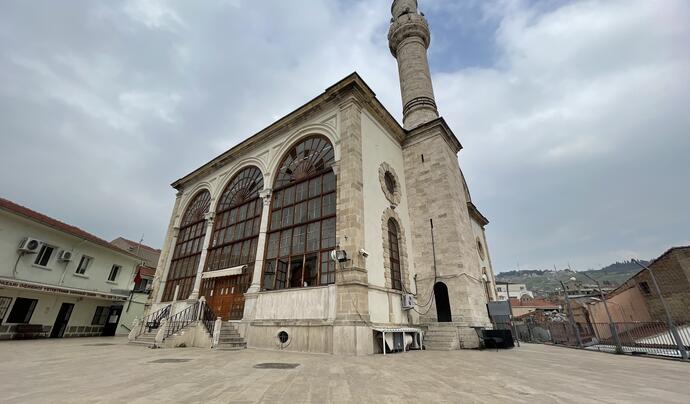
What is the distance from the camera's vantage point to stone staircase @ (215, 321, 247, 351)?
10.3m

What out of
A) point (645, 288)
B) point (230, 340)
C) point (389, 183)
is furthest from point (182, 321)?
point (645, 288)

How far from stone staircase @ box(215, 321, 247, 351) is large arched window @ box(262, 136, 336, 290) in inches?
82.7

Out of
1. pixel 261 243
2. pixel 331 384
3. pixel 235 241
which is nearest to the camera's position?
pixel 331 384

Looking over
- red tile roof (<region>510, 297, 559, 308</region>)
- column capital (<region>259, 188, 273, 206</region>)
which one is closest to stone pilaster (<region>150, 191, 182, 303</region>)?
column capital (<region>259, 188, 273, 206</region>)

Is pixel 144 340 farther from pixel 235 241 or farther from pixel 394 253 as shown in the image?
pixel 394 253

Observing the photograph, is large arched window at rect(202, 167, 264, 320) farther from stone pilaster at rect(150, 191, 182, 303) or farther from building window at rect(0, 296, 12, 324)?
building window at rect(0, 296, 12, 324)

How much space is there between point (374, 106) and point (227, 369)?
11.9 metres

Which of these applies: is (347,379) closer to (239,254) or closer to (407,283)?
(407,283)

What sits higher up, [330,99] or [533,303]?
[330,99]

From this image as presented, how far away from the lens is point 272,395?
350cm

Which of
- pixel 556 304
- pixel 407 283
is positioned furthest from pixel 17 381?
pixel 556 304

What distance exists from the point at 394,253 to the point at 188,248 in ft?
44.8

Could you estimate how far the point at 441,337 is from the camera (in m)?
11.1

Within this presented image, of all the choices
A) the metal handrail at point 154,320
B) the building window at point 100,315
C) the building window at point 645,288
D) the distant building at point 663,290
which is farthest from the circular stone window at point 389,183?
the building window at point 100,315
